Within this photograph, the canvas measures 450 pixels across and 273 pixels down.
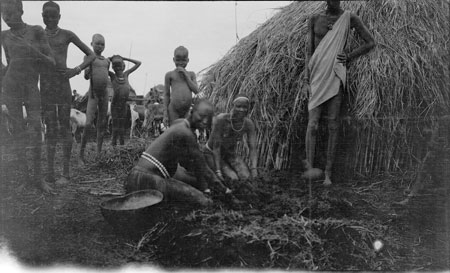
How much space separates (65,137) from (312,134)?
2.50 meters

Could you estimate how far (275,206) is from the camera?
138 inches

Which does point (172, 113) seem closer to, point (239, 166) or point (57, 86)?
point (239, 166)

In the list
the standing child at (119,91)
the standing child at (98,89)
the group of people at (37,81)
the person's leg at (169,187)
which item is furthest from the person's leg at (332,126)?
the standing child at (98,89)

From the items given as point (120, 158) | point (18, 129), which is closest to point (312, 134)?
point (120, 158)

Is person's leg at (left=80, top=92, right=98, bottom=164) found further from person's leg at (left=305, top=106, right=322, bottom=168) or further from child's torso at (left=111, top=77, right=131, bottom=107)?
person's leg at (left=305, top=106, right=322, bottom=168)

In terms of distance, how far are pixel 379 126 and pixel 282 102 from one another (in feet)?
A: 3.56

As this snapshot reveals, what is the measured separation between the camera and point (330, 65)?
4.26m

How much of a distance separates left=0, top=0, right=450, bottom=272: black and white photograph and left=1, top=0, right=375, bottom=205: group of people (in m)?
0.01

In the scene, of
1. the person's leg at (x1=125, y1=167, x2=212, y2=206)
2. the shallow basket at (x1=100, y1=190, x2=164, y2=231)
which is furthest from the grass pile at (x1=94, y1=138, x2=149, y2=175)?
the shallow basket at (x1=100, y1=190, x2=164, y2=231)

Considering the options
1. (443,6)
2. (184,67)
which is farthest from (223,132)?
(443,6)

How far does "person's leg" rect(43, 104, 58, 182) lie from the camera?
4.04 meters

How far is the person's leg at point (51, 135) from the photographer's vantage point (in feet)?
13.2

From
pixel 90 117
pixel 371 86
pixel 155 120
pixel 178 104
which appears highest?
pixel 371 86

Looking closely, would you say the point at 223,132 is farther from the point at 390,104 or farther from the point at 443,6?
the point at 443,6
